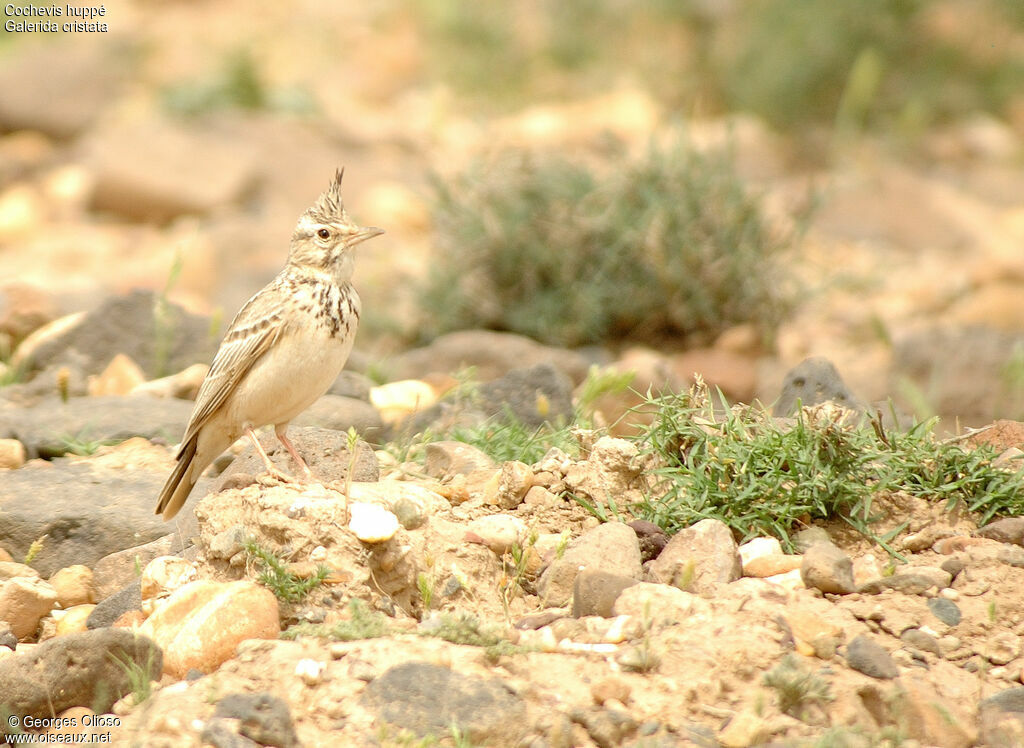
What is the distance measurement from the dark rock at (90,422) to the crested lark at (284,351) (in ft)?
2.83

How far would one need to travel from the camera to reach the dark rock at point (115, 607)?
4.10 metres

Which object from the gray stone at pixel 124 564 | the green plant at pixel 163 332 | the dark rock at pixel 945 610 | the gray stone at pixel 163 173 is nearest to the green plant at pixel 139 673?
the gray stone at pixel 124 564

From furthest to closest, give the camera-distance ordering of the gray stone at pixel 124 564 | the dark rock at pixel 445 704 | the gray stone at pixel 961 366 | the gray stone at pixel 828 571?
1. the gray stone at pixel 961 366
2. the gray stone at pixel 124 564
3. the gray stone at pixel 828 571
4. the dark rock at pixel 445 704

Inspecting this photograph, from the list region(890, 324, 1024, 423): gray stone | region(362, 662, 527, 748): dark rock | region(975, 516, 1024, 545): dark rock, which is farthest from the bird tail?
region(890, 324, 1024, 423): gray stone

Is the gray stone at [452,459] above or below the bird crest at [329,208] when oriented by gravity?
below

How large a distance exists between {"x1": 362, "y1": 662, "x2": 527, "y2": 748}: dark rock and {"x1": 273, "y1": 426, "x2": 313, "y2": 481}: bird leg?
1.27 m

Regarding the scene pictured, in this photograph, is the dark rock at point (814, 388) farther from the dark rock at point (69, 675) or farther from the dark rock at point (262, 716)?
the dark rock at point (69, 675)

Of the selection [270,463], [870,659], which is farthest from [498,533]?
[870,659]

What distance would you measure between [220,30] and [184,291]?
29.6ft

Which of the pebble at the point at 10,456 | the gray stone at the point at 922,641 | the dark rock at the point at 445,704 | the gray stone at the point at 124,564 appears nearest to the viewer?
the dark rock at the point at 445,704

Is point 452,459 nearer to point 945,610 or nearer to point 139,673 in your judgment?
point 139,673

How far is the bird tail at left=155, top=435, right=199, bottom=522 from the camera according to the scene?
4645mm

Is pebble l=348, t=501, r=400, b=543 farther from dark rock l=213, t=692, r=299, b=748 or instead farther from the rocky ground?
dark rock l=213, t=692, r=299, b=748

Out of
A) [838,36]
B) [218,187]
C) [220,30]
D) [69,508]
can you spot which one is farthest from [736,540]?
[220,30]
